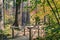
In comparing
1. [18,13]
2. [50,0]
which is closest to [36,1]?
[50,0]

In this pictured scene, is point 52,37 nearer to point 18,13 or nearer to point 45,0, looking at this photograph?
point 45,0

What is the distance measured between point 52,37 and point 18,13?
1340 centimetres

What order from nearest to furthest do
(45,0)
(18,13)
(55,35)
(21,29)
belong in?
(55,35)
(45,0)
(21,29)
(18,13)

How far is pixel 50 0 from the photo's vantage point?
678cm

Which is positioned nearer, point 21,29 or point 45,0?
point 45,0

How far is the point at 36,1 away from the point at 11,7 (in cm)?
2982

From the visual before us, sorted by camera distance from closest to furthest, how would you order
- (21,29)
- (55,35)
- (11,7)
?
(55,35) → (21,29) → (11,7)

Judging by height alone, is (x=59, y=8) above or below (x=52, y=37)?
above

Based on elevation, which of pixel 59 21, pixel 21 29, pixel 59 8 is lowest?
pixel 21 29

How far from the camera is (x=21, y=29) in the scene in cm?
1758

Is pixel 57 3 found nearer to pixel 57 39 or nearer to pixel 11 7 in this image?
pixel 57 39

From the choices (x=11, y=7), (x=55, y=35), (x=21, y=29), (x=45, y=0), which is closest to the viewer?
(x=55, y=35)

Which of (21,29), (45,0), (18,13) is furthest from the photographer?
(18,13)

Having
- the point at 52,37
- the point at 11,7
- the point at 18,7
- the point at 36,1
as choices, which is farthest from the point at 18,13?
the point at 11,7
